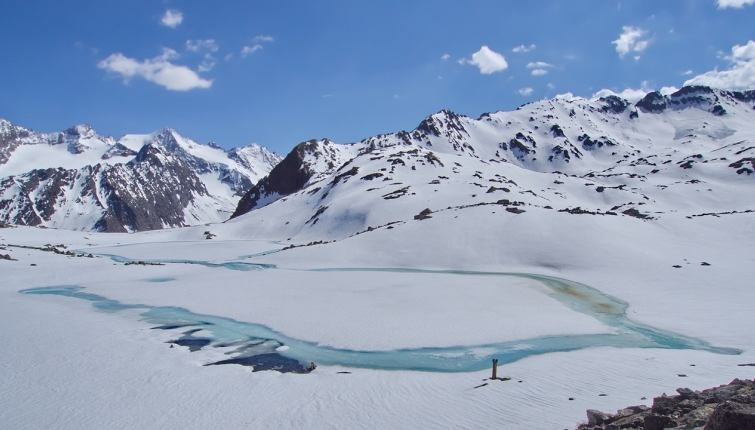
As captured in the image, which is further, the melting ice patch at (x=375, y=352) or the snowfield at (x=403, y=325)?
the melting ice patch at (x=375, y=352)

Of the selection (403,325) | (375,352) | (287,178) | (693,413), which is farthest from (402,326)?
(287,178)

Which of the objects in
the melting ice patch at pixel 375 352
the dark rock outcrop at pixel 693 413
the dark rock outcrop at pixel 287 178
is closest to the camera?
the dark rock outcrop at pixel 693 413

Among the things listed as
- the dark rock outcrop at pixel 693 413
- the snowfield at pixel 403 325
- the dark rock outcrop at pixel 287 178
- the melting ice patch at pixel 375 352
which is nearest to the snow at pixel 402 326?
the snowfield at pixel 403 325

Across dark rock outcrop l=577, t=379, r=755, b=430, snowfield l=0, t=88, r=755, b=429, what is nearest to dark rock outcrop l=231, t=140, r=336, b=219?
snowfield l=0, t=88, r=755, b=429

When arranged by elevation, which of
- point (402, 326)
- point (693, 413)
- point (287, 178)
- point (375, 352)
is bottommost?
point (375, 352)

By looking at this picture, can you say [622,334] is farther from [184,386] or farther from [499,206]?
[499,206]

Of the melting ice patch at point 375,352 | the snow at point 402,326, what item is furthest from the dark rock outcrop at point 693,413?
the melting ice patch at point 375,352

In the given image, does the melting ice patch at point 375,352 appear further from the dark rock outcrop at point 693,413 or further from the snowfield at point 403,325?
the dark rock outcrop at point 693,413

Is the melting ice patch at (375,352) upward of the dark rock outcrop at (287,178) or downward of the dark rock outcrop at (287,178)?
downward

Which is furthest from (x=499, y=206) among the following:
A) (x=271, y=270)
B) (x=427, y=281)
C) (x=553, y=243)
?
(x=271, y=270)

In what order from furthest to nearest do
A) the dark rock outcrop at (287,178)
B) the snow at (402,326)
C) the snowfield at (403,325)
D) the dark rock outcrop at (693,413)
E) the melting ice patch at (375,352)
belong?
the dark rock outcrop at (287,178) < the melting ice patch at (375,352) < the snowfield at (403,325) < the snow at (402,326) < the dark rock outcrop at (693,413)

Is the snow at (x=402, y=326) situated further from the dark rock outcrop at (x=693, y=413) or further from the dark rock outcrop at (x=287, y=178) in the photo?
the dark rock outcrop at (x=287, y=178)

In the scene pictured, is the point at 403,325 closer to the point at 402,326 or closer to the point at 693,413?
the point at 402,326
